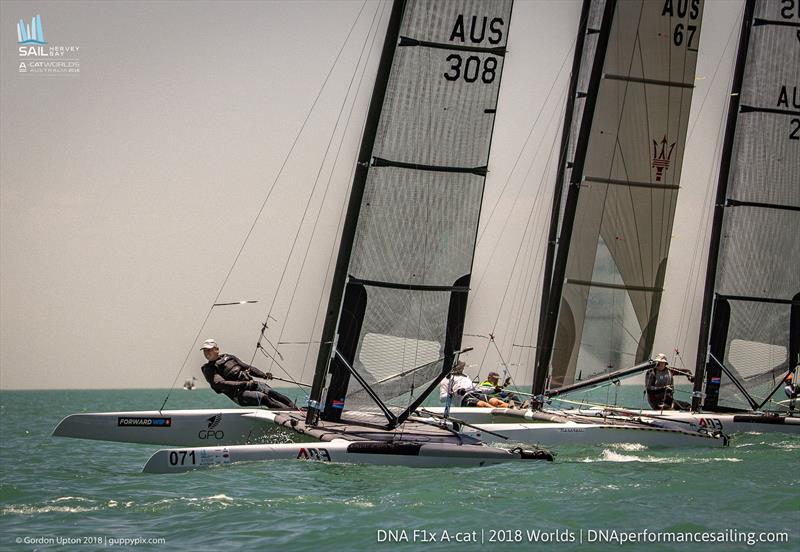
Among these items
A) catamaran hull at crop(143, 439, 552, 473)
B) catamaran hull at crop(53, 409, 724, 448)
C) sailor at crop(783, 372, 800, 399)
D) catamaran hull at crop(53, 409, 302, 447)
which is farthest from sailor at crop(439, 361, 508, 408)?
catamaran hull at crop(143, 439, 552, 473)

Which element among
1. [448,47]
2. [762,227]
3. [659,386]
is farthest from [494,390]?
[448,47]

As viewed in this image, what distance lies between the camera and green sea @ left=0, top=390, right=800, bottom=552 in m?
7.67

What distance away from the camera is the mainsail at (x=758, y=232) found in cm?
1803

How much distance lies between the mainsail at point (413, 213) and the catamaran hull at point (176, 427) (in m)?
0.94

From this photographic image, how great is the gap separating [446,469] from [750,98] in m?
10.6

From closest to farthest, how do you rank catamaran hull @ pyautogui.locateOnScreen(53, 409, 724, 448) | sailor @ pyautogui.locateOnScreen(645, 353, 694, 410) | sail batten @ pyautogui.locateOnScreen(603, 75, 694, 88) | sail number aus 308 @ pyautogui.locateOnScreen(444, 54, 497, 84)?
catamaran hull @ pyautogui.locateOnScreen(53, 409, 724, 448), sail number aus 308 @ pyautogui.locateOnScreen(444, 54, 497, 84), sail batten @ pyautogui.locateOnScreen(603, 75, 694, 88), sailor @ pyautogui.locateOnScreen(645, 353, 694, 410)

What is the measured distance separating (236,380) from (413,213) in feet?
10.8

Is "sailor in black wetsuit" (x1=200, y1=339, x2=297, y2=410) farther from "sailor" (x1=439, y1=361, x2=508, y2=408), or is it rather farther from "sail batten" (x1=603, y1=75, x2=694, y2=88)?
"sail batten" (x1=603, y1=75, x2=694, y2=88)

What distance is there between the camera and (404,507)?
8781mm

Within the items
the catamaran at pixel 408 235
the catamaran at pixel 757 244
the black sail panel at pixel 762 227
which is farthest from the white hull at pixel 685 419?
the catamaran at pixel 408 235

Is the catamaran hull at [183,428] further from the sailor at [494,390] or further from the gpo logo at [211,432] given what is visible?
the sailor at [494,390]

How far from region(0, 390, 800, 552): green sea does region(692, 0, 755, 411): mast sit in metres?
5.76

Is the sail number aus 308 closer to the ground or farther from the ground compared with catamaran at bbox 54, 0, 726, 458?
farther from the ground

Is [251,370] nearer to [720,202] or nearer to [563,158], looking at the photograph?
[563,158]
